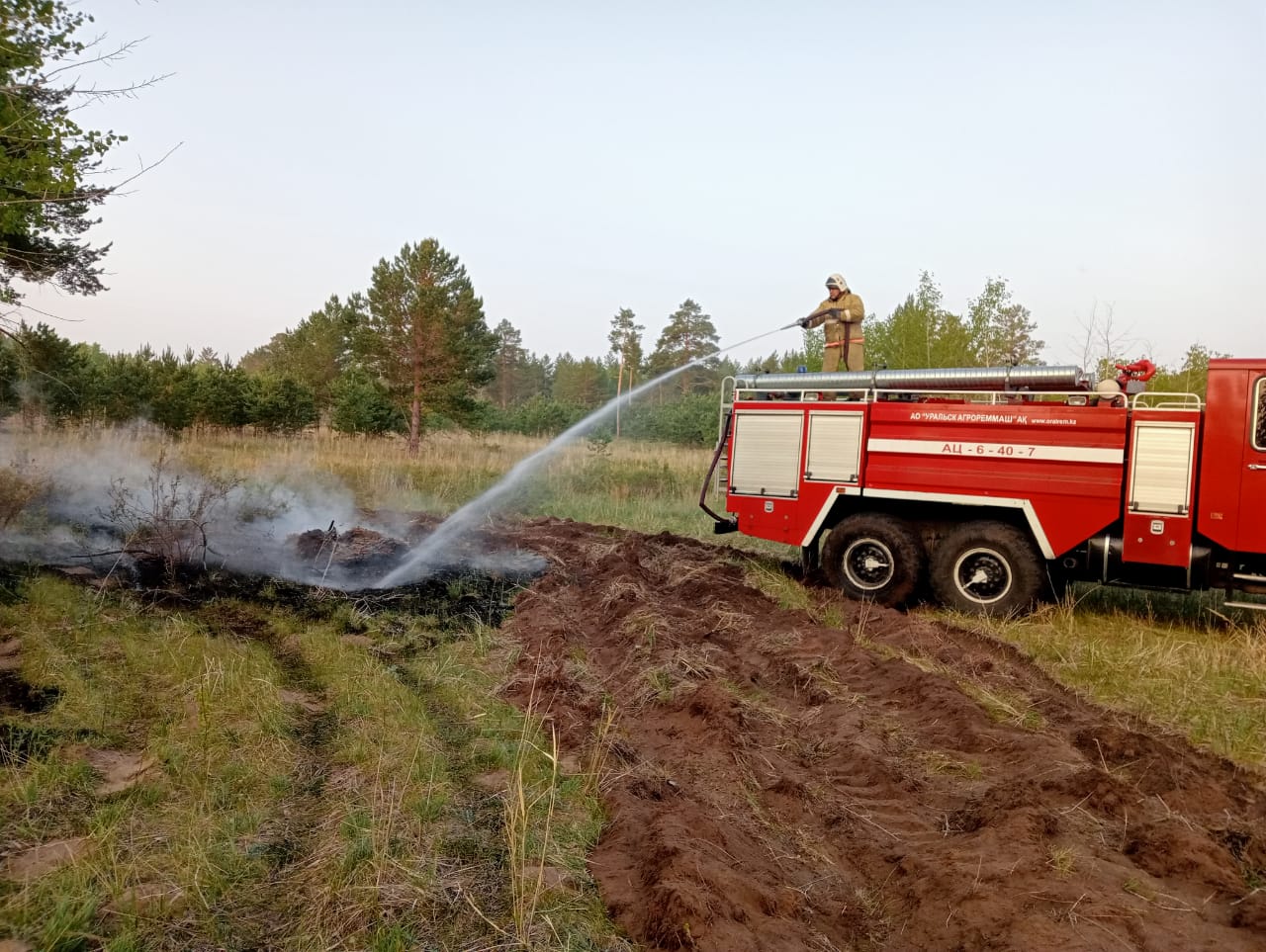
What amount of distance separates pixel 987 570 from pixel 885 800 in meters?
4.90

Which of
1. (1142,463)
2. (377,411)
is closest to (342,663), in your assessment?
(1142,463)

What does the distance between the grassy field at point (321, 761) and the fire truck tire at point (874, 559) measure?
27.6 inches

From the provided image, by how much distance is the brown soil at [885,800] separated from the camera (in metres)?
3.17

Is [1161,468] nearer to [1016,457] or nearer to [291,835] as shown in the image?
[1016,457]

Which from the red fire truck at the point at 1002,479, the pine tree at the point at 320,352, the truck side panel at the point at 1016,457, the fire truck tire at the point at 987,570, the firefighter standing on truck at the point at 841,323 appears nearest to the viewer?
the red fire truck at the point at 1002,479

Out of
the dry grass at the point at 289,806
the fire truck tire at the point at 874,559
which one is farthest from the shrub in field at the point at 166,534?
the fire truck tire at the point at 874,559

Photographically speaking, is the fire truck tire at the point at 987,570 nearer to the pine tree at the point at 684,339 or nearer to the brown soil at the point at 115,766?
the brown soil at the point at 115,766

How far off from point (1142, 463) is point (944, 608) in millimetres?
2440

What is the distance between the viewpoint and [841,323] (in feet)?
34.6

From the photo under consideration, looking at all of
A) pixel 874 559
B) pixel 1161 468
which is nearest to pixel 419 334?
pixel 874 559

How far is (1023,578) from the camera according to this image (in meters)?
8.29

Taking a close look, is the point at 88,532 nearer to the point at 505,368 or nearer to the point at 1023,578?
the point at 1023,578

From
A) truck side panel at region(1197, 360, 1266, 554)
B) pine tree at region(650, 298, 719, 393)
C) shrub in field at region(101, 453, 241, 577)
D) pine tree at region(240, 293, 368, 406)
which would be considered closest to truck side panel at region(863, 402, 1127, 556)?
truck side panel at region(1197, 360, 1266, 554)

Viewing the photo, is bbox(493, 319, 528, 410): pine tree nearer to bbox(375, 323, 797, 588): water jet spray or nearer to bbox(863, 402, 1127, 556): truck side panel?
bbox(375, 323, 797, 588): water jet spray
